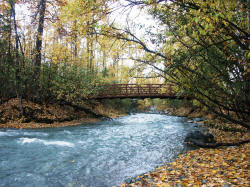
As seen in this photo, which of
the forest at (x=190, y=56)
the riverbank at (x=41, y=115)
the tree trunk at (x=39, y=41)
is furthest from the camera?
the tree trunk at (x=39, y=41)

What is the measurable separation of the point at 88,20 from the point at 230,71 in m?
3.39

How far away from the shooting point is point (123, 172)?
4.41 m

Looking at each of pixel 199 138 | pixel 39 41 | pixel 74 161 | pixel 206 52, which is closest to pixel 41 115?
pixel 39 41

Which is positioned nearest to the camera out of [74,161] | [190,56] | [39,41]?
[190,56]

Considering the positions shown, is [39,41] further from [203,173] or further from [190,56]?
[203,173]

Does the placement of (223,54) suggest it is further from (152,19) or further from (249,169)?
(249,169)

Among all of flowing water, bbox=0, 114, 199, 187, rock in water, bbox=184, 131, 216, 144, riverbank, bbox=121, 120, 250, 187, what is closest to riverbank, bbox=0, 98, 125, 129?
flowing water, bbox=0, 114, 199, 187

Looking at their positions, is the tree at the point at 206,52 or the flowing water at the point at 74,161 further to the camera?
the flowing water at the point at 74,161

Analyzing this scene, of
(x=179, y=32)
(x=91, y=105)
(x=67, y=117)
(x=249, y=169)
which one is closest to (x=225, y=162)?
(x=249, y=169)

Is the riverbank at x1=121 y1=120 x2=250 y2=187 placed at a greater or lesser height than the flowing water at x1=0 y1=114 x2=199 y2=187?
greater

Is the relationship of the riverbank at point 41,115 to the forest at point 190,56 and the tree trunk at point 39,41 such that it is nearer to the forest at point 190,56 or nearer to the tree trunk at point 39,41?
the forest at point 190,56

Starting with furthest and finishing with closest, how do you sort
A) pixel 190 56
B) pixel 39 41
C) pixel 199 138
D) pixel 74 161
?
1. pixel 39 41
2. pixel 199 138
3. pixel 74 161
4. pixel 190 56

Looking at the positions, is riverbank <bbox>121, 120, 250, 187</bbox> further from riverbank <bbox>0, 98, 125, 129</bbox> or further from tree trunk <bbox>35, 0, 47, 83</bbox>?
tree trunk <bbox>35, 0, 47, 83</bbox>

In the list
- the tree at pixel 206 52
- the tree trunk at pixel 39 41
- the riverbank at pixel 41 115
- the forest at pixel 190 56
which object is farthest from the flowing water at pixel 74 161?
the tree trunk at pixel 39 41
